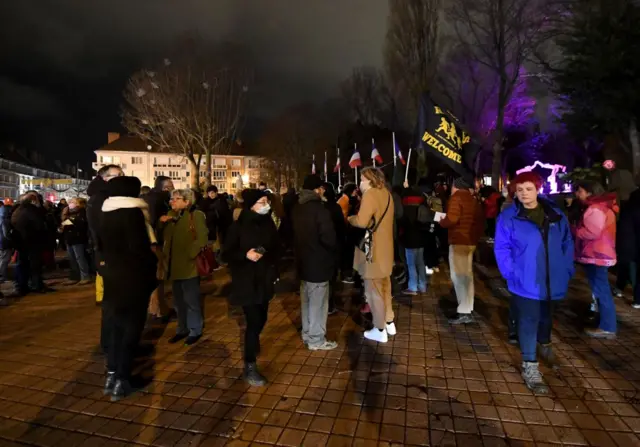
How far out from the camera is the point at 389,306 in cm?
514

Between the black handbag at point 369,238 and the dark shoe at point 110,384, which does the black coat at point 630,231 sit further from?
the dark shoe at point 110,384

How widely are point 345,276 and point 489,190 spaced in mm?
5006

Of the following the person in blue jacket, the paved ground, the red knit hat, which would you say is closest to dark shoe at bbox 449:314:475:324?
the paved ground

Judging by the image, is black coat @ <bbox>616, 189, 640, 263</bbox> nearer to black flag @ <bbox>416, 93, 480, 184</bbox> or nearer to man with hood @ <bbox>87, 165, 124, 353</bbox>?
black flag @ <bbox>416, 93, 480, 184</bbox>

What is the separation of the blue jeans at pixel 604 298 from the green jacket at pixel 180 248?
4834 millimetres

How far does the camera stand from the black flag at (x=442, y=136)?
6383mm

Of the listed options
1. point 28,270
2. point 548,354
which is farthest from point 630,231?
point 28,270

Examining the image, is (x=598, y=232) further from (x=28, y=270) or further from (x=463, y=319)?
(x=28, y=270)

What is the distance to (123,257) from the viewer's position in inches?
143

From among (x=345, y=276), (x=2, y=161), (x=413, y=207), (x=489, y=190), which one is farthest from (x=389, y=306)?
(x=2, y=161)

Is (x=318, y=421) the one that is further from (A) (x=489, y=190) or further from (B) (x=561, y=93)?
(B) (x=561, y=93)

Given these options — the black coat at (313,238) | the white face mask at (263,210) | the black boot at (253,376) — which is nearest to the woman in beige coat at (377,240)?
the black coat at (313,238)

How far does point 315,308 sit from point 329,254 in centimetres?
66

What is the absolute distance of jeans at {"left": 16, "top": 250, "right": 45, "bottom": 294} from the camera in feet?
26.0
